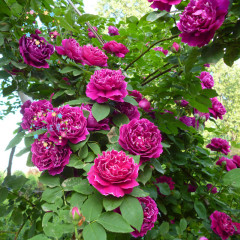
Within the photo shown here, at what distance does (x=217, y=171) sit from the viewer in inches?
57.9

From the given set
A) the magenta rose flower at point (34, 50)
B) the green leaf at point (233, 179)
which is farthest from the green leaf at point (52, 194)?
the green leaf at point (233, 179)

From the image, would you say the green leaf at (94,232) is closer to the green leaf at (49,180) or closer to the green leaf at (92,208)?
the green leaf at (92,208)

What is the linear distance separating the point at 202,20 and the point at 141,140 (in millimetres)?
408

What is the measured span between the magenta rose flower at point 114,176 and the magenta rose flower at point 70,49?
0.56 meters

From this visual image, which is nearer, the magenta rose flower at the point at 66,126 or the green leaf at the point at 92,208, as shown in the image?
the green leaf at the point at 92,208

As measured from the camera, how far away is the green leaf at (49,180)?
739 mm

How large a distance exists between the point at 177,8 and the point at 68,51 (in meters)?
0.49

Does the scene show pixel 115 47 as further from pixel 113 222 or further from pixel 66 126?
pixel 113 222

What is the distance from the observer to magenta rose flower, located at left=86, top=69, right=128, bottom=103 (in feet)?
2.67

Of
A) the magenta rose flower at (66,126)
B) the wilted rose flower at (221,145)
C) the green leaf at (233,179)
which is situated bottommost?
the wilted rose flower at (221,145)

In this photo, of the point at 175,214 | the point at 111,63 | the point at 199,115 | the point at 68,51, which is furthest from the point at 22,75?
the point at 175,214

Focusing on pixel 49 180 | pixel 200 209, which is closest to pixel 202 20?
pixel 49 180

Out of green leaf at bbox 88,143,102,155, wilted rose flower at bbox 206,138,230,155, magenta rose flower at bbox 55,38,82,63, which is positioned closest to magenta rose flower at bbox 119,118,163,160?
green leaf at bbox 88,143,102,155

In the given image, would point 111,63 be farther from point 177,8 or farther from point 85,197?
point 85,197
